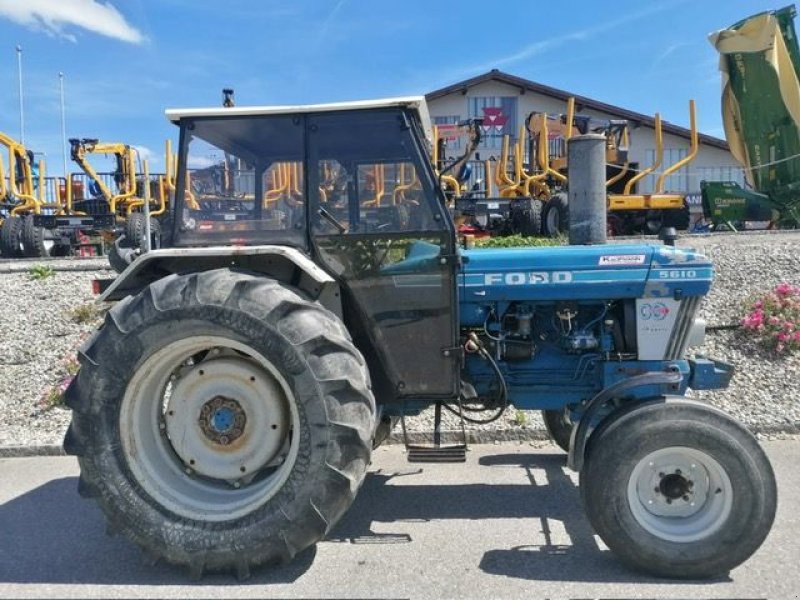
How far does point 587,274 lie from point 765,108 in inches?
453

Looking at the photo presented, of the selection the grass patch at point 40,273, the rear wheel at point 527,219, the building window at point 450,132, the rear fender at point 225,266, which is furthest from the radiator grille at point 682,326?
the rear wheel at point 527,219

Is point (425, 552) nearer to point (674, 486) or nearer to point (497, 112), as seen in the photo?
point (674, 486)

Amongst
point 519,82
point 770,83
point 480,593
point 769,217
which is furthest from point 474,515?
point 519,82

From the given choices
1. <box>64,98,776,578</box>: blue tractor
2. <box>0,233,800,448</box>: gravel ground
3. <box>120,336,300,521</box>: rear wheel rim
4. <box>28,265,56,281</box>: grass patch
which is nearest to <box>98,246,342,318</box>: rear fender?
<box>64,98,776,578</box>: blue tractor

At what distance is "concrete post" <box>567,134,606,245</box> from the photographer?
423 centimetres

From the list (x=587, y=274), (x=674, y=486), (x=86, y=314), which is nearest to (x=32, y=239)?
(x=86, y=314)

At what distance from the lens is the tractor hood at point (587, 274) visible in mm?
3658

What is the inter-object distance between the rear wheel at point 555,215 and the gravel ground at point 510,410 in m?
4.82

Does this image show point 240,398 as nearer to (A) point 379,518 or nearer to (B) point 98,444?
(B) point 98,444

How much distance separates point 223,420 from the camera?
11.5ft

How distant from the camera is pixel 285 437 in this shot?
3.50m

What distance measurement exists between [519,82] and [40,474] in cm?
2931

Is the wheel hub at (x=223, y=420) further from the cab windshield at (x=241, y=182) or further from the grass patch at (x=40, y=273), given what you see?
the grass patch at (x=40, y=273)

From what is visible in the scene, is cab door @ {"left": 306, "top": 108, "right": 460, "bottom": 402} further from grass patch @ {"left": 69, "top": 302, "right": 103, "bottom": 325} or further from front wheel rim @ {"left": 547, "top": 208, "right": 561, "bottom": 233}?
front wheel rim @ {"left": 547, "top": 208, "right": 561, "bottom": 233}
